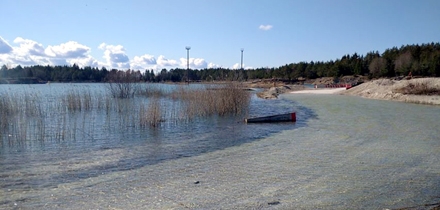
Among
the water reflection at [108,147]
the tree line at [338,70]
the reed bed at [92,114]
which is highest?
the tree line at [338,70]

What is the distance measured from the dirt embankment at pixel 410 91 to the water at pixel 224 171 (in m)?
25.3

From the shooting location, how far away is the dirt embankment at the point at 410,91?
37.4 meters

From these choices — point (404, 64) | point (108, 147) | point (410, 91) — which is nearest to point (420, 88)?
point (410, 91)

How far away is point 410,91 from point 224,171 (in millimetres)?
38207

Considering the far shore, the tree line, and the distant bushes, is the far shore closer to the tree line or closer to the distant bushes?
the distant bushes

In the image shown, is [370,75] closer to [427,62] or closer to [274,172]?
[427,62]

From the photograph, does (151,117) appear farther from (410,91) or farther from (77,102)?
(410,91)

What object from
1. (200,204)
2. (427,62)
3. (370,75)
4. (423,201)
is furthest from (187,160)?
(370,75)

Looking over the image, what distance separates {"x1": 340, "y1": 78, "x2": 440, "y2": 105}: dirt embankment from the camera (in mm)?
37384

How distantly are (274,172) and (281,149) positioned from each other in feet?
10.7

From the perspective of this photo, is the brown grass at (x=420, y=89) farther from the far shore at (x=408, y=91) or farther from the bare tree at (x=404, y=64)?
the bare tree at (x=404, y=64)

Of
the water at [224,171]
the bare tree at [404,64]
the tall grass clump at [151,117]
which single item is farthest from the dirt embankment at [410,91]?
the bare tree at [404,64]

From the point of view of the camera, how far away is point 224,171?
9039 mm

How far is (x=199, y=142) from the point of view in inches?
535
